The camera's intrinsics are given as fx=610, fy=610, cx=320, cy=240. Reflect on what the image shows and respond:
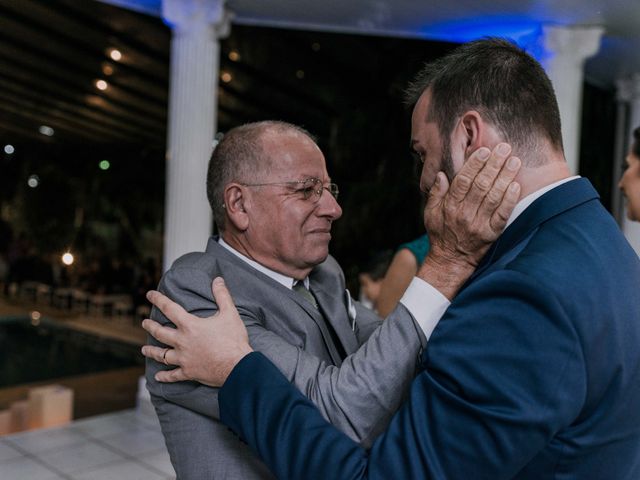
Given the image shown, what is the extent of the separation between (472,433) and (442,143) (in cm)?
50

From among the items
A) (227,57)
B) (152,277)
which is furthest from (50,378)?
(227,57)

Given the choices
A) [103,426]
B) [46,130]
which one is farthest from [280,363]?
[46,130]

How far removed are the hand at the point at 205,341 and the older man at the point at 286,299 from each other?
21 millimetres

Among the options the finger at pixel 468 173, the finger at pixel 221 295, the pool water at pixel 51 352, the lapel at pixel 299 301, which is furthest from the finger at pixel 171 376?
the pool water at pixel 51 352

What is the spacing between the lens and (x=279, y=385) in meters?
1.02

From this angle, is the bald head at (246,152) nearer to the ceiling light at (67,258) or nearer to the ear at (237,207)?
the ear at (237,207)

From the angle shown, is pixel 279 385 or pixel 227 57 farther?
pixel 227 57

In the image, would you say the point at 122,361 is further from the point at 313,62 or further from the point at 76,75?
the point at 313,62

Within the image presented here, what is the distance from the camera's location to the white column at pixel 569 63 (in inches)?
233

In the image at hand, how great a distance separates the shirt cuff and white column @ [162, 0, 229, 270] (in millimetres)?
4673

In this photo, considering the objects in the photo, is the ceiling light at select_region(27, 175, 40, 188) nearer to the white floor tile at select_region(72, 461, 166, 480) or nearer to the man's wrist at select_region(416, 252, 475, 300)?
the white floor tile at select_region(72, 461, 166, 480)

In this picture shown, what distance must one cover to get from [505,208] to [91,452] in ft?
15.4

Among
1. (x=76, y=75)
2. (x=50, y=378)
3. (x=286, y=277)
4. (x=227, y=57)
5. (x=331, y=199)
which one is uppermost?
(x=227, y=57)

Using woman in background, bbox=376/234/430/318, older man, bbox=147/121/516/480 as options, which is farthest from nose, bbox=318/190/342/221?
woman in background, bbox=376/234/430/318
